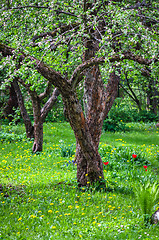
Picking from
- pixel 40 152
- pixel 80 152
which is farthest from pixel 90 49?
pixel 40 152

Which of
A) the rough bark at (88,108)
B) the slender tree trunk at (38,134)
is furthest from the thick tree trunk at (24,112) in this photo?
the rough bark at (88,108)

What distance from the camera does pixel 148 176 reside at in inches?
282

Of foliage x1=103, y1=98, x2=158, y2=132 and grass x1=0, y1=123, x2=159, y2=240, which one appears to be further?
foliage x1=103, y1=98, x2=158, y2=132

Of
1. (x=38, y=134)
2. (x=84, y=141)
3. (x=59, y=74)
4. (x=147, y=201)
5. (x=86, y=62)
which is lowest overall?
(x=147, y=201)

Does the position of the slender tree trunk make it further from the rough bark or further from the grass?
the rough bark

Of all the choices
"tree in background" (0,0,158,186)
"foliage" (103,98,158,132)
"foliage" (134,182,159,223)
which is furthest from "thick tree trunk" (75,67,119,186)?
"foliage" (103,98,158,132)

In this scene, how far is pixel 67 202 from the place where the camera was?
5.23 m

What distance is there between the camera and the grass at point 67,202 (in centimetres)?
411

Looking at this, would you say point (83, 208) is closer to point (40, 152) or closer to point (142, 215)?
point (142, 215)

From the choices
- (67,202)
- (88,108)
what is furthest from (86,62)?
(67,202)

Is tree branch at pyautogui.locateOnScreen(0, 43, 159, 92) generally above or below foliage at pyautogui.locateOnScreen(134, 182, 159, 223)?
above

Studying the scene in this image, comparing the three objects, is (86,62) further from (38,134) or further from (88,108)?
(38,134)

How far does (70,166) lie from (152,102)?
16621 millimetres

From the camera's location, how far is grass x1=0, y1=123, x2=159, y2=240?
4109 mm
